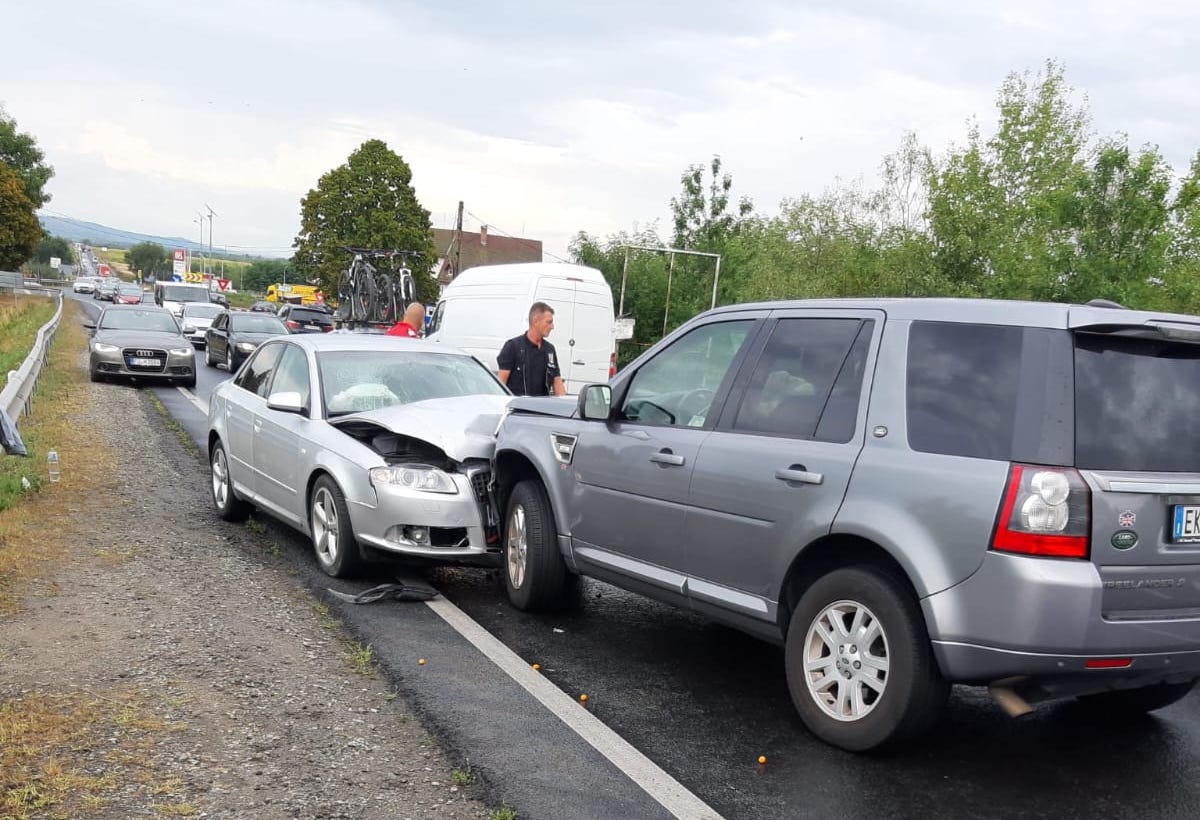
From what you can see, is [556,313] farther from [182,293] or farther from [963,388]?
[182,293]

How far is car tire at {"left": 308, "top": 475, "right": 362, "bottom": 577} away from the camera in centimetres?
666

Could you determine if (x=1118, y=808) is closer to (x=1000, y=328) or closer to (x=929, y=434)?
(x=929, y=434)

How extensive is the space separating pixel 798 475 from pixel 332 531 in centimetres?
357

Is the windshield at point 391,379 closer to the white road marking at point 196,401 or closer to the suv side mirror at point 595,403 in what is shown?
the suv side mirror at point 595,403

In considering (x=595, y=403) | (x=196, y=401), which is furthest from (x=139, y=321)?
(x=595, y=403)

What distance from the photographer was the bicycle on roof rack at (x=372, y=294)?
2938 cm

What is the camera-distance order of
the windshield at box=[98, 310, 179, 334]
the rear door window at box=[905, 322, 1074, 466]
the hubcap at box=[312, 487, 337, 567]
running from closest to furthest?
the rear door window at box=[905, 322, 1074, 466], the hubcap at box=[312, 487, 337, 567], the windshield at box=[98, 310, 179, 334]

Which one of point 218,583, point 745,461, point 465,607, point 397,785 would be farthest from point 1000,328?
point 218,583

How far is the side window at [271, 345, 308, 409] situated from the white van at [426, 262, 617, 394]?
737 cm

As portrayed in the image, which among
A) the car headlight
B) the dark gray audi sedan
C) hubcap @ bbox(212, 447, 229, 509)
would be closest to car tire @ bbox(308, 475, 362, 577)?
the car headlight

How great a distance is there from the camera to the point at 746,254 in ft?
159

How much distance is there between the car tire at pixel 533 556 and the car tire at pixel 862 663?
1876 mm

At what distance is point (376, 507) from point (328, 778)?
8.90 ft

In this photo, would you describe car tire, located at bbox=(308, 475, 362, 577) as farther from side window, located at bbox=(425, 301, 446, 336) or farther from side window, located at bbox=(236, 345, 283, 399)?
side window, located at bbox=(425, 301, 446, 336)
